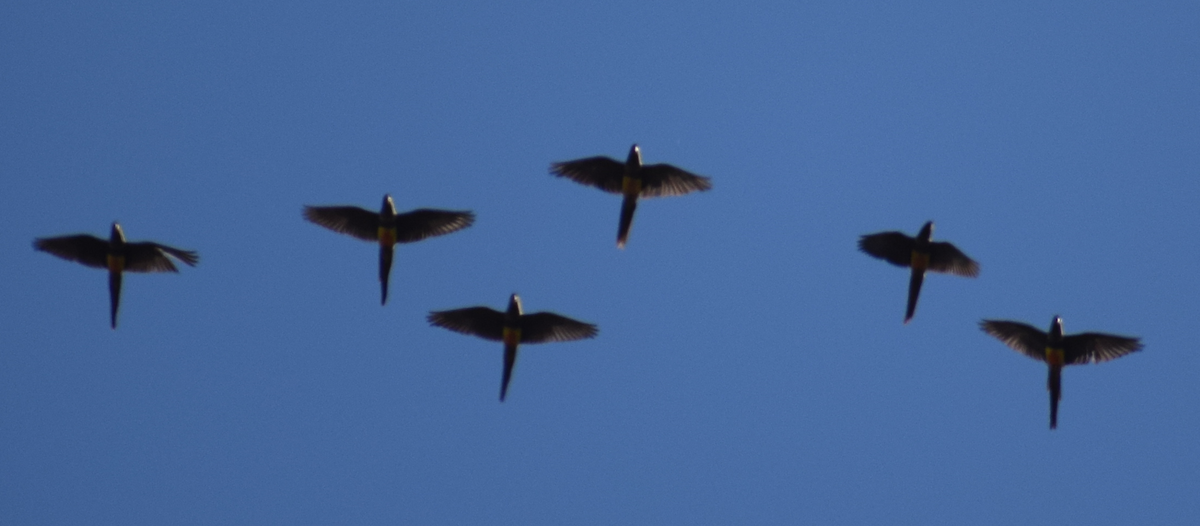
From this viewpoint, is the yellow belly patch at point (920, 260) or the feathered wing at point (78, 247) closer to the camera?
the feathered wing at point (78, 247)

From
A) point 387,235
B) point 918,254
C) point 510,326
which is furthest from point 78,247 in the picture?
point 918,254

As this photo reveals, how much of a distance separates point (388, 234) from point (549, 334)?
2.77 m

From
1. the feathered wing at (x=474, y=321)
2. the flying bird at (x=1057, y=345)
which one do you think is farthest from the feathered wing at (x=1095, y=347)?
the feathered wing at (x=474, y=321)

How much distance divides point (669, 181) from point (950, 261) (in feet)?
14.2

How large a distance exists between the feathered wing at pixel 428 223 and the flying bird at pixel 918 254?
5956 mm

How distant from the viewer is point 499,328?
1870 centimetres

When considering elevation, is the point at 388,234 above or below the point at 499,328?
above

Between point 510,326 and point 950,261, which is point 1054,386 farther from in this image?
point 510,326

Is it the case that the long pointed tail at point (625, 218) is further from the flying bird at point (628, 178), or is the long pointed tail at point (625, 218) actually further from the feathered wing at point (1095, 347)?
the feathered wing at point (1095, 347)

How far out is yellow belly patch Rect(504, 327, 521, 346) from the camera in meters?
18.7

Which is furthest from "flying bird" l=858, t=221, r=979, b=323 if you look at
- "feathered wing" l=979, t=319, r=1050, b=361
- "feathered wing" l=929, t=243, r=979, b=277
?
"feathered wing" l=979, t=319, r=1050, b=361

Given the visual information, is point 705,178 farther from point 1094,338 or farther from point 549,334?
point 1094,338

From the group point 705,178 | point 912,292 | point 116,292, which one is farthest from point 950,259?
point 116,292

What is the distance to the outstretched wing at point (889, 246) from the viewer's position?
1889 cm
